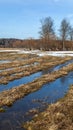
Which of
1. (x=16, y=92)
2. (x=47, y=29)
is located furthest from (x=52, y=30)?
(x=16, y=92)

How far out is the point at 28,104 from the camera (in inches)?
493

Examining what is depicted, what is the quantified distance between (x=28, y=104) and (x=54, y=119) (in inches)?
110

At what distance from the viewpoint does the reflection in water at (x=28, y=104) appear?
32.6 ft

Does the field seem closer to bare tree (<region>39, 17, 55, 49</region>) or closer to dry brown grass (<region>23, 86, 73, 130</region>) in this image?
dry brown grass (<region>23, 86, 73, 130</region>)

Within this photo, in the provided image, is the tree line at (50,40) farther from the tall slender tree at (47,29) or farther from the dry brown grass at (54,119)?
the dry brown grass at (54,119)

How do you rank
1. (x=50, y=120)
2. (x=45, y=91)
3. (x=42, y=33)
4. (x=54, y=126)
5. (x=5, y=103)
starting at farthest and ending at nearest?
(x=42, y=33)
(x=45, y=91)
(x=5, y=103)
(x=50, y=120)
(x=54, y=126)

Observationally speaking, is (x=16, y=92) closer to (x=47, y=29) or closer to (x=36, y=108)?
(x=36, y=108)

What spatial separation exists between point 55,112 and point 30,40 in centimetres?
7134

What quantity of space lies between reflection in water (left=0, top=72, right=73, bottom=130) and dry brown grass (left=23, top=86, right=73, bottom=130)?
18.2 inches

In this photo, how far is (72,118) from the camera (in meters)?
10.1

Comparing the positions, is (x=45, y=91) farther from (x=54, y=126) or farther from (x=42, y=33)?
(x=42, y=33)

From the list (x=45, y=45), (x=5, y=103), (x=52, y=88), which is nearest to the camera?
(x=5, y=103)

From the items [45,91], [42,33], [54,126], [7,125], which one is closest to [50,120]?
[54,126]

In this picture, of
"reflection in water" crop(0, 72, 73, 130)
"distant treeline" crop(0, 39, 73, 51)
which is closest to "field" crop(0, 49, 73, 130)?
"reflection in water" crop(0, 72, 73, 130)
